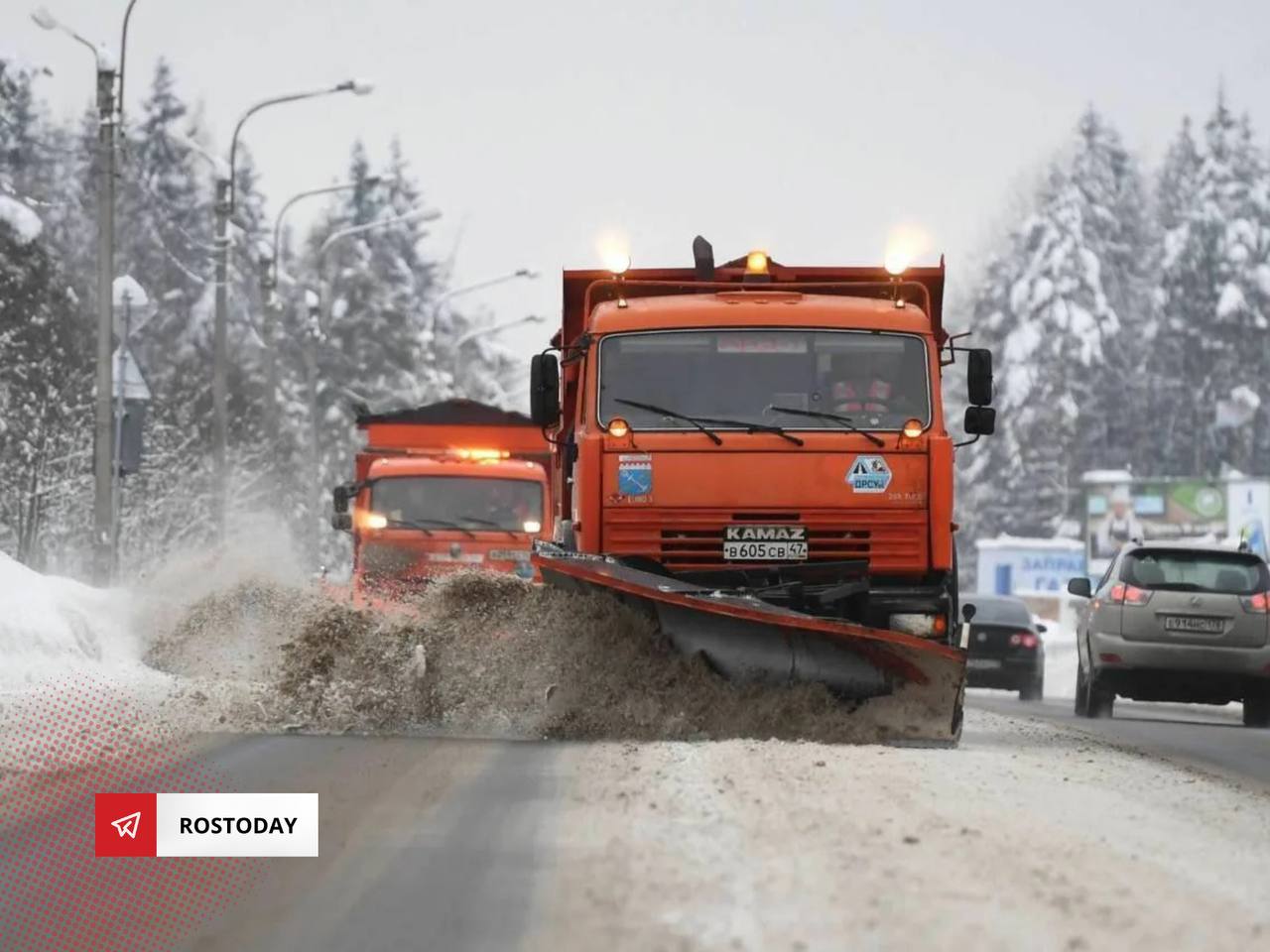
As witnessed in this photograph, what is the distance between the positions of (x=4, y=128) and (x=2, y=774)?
7677 cm

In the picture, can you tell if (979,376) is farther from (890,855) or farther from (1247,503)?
(1247,503)

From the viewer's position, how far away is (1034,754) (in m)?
13.4

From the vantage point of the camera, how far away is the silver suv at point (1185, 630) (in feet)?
66.5

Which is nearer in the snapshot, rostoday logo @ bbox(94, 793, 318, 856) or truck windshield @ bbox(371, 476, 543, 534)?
rostoday logo @ bbox(94, 793, 318, 856)

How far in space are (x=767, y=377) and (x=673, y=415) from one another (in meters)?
0.61

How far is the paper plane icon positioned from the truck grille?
5.25 metres

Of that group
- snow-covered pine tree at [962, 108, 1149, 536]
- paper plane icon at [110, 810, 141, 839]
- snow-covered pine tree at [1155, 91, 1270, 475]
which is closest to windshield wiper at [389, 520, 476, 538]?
paper plane icon at [110, 810, 141, 839]

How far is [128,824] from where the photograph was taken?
8.83 metres

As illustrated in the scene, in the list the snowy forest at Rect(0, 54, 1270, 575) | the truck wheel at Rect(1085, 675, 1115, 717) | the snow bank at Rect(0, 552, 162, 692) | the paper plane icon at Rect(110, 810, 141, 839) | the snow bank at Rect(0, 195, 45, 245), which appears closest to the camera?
the paper plane icon at Rect(110, 810, 141, 839)

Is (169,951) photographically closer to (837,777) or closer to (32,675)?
(837,777)

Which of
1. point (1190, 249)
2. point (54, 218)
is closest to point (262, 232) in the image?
point (54, 218)

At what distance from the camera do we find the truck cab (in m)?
13.9

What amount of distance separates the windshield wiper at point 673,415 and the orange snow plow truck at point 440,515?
953 centimetres

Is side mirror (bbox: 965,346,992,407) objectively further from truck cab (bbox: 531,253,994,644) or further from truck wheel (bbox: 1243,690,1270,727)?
truck wheel (bbox: 1243,690,1270,727)
